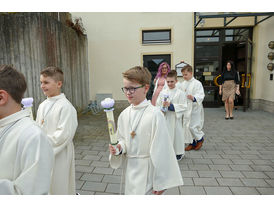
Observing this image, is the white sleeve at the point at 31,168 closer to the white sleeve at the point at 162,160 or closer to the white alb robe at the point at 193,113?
the white sleeve at the point at 162,160

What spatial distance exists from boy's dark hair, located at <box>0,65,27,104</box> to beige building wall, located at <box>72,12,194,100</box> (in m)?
8.80

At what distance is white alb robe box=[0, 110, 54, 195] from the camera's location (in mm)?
1106

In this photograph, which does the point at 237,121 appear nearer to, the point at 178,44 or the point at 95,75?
the point at 178,44

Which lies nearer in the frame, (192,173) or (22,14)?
(192,173)

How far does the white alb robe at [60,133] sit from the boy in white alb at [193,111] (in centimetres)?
279

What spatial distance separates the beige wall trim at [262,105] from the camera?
862 cm

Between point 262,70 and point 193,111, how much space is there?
6.80 metres

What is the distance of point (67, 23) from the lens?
8.07 meters

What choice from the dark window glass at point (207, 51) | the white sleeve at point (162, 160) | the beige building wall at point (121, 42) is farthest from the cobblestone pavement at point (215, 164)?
the dark window glass at point (207, 51)

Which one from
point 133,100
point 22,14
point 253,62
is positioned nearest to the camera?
point 133,100

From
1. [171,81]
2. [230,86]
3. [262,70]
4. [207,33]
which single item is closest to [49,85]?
[171,81]

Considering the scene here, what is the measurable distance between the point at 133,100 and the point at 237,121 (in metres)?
6.66

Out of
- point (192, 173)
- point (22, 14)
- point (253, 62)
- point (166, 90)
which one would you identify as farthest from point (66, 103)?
point (253, 62)

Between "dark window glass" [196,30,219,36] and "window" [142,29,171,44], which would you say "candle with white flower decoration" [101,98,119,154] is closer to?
"window" [142,29,171,44]
